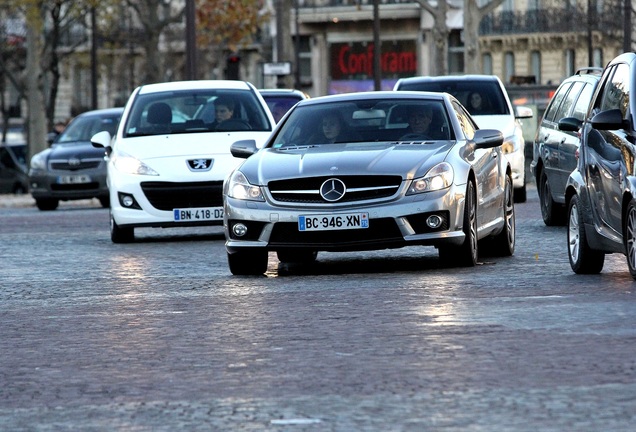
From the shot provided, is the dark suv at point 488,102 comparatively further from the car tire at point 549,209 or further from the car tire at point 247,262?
the car tire at point 247,262

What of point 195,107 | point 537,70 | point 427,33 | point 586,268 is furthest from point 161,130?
point 537,70

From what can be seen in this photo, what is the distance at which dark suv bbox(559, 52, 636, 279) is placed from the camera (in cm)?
1263

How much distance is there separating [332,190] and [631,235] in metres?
2.32

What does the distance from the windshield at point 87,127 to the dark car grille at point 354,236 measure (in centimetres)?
1906

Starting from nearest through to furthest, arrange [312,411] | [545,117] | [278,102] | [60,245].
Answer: [312,411] → [60,245] → [545,117] → [278,102]

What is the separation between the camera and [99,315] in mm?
11766

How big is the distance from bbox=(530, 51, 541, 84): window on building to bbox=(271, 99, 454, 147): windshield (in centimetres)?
6863

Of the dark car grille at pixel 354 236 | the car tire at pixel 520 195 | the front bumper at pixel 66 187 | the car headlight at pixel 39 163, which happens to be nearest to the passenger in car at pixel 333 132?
the dark car grille at pixel 354 236

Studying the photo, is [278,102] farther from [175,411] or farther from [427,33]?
[427,33]

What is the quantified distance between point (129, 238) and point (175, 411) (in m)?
12.6

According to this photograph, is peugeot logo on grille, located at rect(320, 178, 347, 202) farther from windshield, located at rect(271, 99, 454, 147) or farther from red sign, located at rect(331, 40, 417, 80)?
red sign, located at rect(331, 40, 417, 80)

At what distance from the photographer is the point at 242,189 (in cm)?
1430

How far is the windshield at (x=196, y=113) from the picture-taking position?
2047 cm

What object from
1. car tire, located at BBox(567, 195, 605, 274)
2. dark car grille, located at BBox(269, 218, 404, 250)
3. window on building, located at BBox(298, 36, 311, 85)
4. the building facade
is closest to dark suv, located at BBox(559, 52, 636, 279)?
car tire, located at BBox(567, 195, 605, 274)
